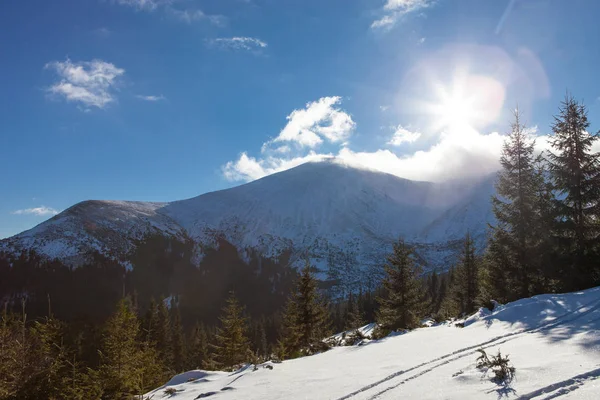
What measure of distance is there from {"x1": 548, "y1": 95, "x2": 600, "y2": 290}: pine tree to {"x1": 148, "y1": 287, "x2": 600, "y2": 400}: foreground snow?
9977 mm

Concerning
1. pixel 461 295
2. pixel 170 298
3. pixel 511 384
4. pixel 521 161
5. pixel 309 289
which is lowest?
pixel 170 298

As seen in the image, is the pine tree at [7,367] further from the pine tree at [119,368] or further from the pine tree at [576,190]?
the pine tree at [576,190]

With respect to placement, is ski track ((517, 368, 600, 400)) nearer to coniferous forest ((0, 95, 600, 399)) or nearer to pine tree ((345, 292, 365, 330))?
coniferous forest ((0, 95, 600, 399))

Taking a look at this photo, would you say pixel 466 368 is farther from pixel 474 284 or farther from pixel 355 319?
pixel 355 319

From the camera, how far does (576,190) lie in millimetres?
19109

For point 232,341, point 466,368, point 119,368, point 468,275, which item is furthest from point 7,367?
point 468,275

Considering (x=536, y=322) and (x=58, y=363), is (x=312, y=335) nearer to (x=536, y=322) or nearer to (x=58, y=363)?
(x=58, y=363)

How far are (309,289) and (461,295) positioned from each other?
897 inches

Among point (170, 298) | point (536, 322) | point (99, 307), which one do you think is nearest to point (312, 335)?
point (536, 322)

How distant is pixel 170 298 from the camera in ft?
621

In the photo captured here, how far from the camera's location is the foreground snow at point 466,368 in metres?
4.49

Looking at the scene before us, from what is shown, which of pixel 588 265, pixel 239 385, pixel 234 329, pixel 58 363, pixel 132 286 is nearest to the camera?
pixel 239 385

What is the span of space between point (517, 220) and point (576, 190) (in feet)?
→ 10.9

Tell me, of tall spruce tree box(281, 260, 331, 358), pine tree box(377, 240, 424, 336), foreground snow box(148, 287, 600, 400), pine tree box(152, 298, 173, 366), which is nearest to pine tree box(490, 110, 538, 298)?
pine tree box(377, 240, 424, 336)
